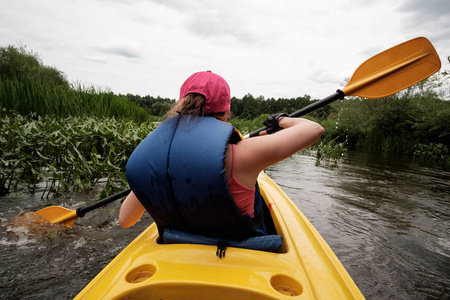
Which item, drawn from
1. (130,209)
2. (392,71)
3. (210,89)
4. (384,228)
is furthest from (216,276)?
(384,228)

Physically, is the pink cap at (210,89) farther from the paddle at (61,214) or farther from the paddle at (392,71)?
the paddle at (61,214)

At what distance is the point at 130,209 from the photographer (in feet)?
4.21

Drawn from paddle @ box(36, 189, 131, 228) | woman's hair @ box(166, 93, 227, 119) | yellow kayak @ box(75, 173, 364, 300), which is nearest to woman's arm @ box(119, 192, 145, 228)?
yellow kayak @ box(75, 173, 364, 300)

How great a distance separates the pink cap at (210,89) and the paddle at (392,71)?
108cm

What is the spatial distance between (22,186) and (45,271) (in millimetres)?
2178

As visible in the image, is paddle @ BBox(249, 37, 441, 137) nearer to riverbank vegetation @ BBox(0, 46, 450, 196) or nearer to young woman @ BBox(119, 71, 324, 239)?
young woman @ BBox(119, 71, 324, 239)

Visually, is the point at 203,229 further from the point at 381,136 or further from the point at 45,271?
the point at 381,136

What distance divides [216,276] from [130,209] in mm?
582

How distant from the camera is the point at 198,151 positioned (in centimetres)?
95

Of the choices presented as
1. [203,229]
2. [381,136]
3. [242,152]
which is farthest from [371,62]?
[381,136]

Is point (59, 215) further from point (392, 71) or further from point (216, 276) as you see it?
point (392, 71)

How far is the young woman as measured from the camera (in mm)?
942

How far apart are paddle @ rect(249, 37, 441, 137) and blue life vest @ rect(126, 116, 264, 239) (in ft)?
3.98

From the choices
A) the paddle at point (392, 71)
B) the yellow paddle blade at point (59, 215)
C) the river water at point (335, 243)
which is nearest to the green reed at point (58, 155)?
the river water at point (335, 243)
